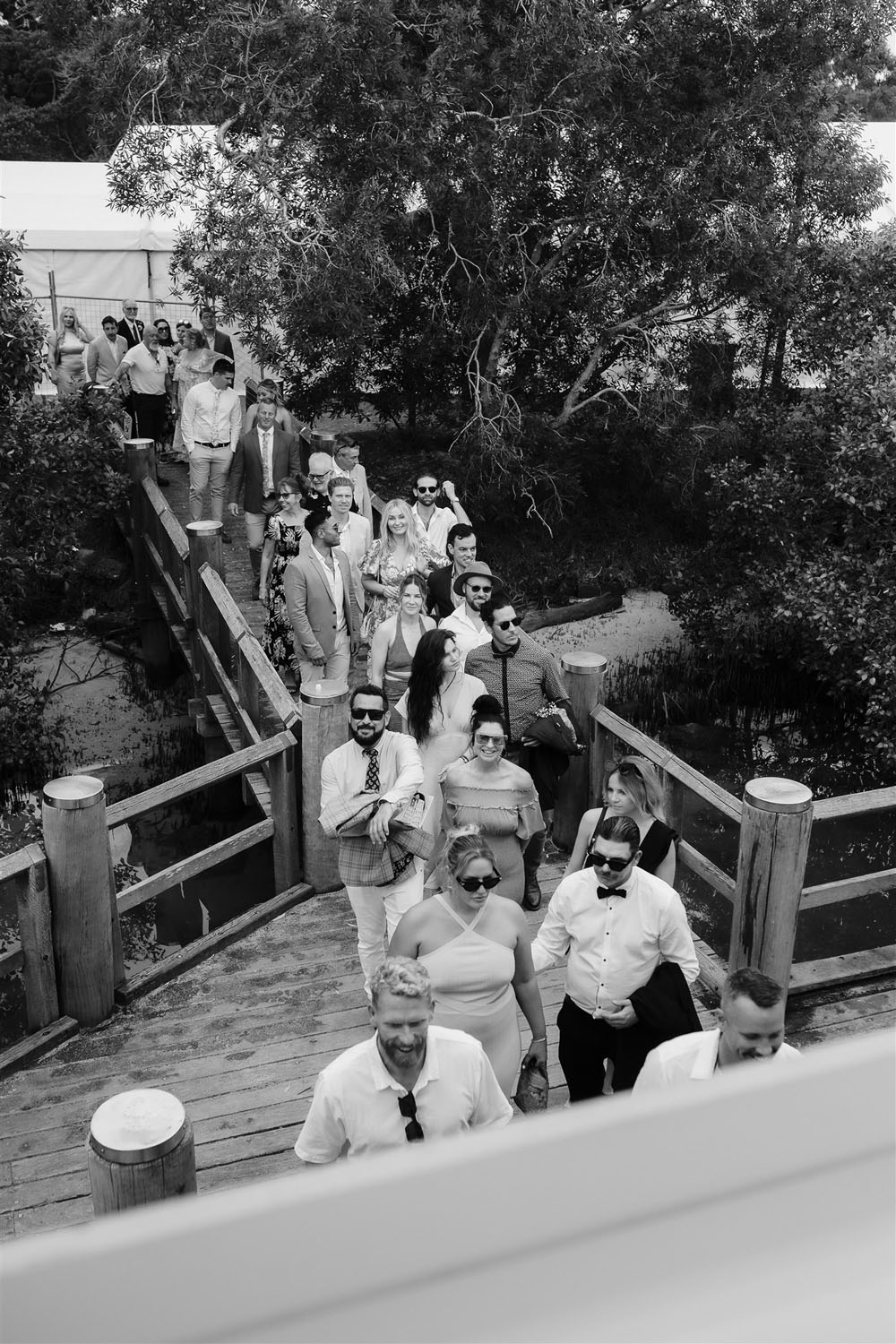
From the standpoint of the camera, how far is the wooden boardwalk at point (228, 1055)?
14.1 ft

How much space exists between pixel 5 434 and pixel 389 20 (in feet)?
14.5

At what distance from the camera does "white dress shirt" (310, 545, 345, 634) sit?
269 inches

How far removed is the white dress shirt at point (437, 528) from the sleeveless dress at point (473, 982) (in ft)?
13.4

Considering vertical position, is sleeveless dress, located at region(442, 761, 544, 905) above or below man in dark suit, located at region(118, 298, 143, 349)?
below

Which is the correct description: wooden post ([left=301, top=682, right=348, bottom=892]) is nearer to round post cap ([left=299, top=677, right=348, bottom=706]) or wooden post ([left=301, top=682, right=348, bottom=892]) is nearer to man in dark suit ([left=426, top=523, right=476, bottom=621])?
round post cap ([left=299, top=677, right=348, bottom=706])

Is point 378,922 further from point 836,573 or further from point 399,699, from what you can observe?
point 836,573

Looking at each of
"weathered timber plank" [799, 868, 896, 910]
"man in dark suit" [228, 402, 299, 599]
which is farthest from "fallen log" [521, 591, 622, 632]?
"weathered timber plank" [799, 868, 896, 910]

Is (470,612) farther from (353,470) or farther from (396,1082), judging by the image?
(396,1082)

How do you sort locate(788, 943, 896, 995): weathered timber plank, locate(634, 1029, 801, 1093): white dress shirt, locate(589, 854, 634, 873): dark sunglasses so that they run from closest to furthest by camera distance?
locate(634, 1029, 801, 1093): white dress shirt
locate(589, 854, 634, 873): dark sunglasses
locate(788, 943, 896, 995): weathered timber plank

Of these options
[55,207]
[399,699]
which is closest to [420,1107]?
[399,699]

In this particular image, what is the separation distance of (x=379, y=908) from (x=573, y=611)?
10.3m

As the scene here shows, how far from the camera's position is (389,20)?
10.4 meters

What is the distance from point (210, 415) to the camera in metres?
10.1

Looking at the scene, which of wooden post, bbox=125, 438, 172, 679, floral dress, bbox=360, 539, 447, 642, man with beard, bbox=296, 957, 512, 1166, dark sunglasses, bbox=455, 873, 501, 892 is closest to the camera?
man with beard, bbox=296, 957, 512, 1166
